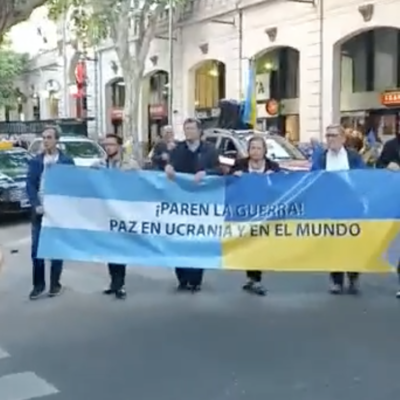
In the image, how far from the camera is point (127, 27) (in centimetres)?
3141

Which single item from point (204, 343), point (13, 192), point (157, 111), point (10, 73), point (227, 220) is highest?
point (10, 73)

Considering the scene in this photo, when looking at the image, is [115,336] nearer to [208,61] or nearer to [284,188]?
[284,188]

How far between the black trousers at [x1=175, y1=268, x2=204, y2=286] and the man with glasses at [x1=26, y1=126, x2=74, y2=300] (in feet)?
4.16

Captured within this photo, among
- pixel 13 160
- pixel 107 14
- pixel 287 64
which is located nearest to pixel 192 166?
pixel 13 160

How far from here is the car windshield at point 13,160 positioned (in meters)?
16.6

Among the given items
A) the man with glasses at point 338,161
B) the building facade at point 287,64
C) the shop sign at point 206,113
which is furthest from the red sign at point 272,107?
the man with glasses at point 338,161

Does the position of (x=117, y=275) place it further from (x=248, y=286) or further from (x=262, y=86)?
(x=262, y=86)

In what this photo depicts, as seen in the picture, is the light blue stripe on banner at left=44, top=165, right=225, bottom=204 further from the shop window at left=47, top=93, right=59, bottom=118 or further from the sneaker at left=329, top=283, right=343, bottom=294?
the shop window at left=47, top=93, right=59, bottom=118

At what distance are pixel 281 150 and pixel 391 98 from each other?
29.9 ft

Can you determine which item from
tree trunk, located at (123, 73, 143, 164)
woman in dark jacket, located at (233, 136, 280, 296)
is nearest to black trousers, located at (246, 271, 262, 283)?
woman in dark jacket, located at (233, 136, 280, 296)

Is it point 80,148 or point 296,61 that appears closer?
point 80,148

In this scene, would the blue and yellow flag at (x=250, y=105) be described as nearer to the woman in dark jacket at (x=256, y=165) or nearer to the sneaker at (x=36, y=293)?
the woman in dark jacket at (x=256, y=165)

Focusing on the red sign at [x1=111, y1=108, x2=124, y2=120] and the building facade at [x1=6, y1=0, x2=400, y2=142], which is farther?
the red sign at [x1=111, y1=108, x2=124, y2=120]

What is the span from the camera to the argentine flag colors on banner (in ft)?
24.3
